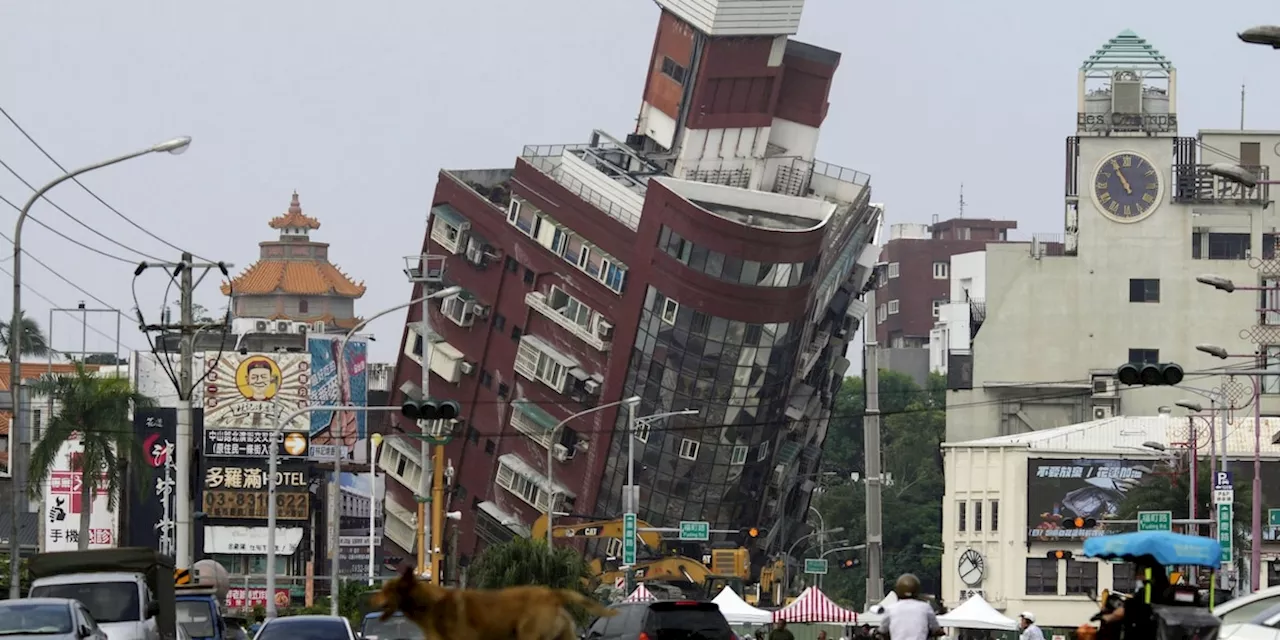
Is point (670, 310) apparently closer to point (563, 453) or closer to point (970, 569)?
point (563, 453)

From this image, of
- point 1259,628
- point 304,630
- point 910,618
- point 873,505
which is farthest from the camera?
point 873,505

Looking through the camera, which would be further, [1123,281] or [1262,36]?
[1123,281]

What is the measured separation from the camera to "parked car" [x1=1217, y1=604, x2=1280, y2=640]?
21875 mm

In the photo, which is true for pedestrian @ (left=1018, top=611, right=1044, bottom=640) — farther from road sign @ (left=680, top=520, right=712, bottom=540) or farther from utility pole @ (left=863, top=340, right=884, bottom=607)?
road sign @ (left=680, top=520, right=712, bottom=540)

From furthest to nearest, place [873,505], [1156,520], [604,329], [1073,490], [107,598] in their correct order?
[604,329]
[1073,490]
[873,505]
[1156,520]
[107,598]

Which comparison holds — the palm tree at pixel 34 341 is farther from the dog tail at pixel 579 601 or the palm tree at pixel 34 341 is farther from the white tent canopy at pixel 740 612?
the dog tail at pixel 579 601

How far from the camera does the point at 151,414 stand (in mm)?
98312

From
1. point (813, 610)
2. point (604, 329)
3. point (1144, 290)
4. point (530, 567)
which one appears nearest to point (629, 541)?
point (530, 567)

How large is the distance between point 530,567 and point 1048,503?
34586mm

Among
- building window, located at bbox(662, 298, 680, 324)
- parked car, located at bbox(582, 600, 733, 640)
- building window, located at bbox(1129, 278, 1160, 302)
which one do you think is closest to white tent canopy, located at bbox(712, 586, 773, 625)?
parked car, located at bbox(582, 600, 733, 640)

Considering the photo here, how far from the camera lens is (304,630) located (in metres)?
31.3

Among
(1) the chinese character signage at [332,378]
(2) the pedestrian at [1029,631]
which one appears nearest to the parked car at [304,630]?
(2) the pedestrian at [1029,631]

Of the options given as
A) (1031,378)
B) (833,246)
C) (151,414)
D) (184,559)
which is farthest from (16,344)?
(1031,378)

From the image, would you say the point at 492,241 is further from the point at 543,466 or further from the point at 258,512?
the point at 258,512
